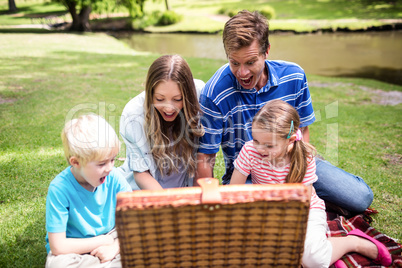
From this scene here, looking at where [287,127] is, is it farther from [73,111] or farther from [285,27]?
[285,27]

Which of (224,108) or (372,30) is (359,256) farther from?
(372,30)

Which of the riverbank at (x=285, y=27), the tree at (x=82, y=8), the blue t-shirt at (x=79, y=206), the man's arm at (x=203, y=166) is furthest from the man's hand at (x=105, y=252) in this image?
the riverbank at (x=285, y=27)

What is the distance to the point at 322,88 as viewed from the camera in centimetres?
768

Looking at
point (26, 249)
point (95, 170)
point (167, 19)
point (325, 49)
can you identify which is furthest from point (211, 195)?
point (167, 19)

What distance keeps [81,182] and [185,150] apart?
864 millimetres

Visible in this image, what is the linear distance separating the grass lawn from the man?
49cm

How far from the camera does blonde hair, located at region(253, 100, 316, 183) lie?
2.08 metres

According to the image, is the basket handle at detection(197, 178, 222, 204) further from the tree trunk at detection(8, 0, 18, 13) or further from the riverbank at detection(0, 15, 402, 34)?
the tree trunk at detection(8, 0, 18, 13)

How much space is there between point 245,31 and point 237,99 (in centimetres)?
53

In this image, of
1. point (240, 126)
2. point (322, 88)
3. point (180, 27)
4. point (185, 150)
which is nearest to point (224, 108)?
point (240, 126)

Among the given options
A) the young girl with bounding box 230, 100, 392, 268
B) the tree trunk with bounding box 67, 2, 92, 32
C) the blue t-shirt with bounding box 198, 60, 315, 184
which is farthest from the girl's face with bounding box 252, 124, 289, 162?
the tree trunk with bounding box 67, 2, 92, 32

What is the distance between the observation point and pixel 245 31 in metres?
2.30

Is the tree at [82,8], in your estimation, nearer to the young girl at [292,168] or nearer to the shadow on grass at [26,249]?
the shadow on grass at [26,249]

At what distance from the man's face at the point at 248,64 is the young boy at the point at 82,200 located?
1.05 metres
